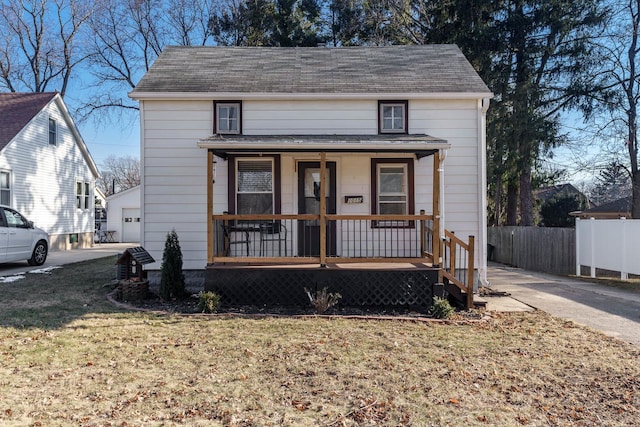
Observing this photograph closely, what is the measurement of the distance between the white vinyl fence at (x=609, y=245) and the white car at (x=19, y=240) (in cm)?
1570

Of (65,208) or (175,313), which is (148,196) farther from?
(65,208)

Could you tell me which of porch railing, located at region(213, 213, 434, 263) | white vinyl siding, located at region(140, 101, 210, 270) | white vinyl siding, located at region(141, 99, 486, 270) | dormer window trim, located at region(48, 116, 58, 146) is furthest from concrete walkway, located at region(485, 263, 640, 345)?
dormer window trim, located at region(48, 116, 58, 146)

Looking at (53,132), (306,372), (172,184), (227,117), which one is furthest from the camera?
(53,132)

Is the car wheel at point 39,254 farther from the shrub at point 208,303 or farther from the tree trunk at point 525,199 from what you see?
the tree trunk at point 525,199

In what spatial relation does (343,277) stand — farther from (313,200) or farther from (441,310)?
(313,200)

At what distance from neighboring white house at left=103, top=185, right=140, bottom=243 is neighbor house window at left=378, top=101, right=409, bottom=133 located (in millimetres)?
24600

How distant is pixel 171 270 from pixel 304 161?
346 centimetres

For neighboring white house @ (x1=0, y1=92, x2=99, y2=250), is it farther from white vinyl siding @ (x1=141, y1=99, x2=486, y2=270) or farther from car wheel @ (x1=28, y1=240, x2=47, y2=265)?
white vinyl siding @ (x1=141, y1=99, x2=486, y2=270)

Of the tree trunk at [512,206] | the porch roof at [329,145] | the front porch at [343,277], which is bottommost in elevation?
the front porch at [343,277]

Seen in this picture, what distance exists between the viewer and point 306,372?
4391mm

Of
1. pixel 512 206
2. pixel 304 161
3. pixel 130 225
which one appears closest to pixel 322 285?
pixel 304 161

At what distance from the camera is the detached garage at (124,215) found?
29611 millimetres

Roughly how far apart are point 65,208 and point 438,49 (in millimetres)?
16896

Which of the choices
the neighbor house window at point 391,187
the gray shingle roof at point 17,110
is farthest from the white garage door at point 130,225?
the neighbor house window at point 391,187
